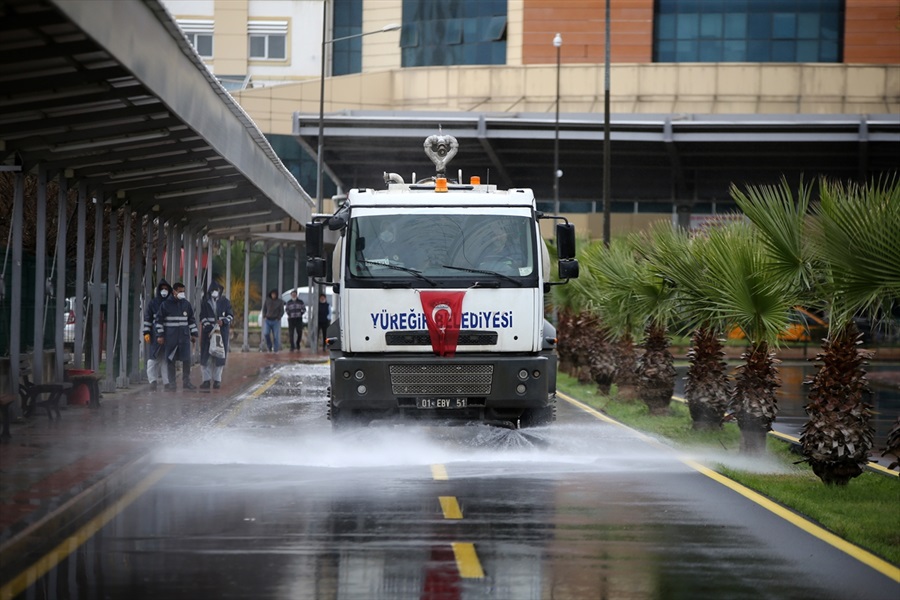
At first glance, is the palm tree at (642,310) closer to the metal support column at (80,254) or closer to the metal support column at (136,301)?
the metal support column at (80,254)

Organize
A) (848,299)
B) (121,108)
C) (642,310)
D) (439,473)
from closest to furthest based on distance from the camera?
1. (848,299)
2. (439,473)
3. (121,108)
4. (642,310)

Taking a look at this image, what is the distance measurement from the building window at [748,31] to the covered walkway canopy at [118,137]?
3944cm

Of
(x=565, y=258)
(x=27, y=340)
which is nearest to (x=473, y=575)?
(x=565, y=258)

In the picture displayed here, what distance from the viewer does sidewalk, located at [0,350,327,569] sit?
10945mm

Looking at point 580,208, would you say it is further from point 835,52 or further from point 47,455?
point 47,455

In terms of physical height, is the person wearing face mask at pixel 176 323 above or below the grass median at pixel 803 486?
above

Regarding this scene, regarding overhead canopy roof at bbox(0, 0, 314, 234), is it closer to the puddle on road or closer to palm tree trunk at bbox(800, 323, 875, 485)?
the puddle on road

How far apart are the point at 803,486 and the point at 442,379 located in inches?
177

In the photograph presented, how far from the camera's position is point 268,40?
3359 inches

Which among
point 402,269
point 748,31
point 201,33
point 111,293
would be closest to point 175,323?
point 111,293

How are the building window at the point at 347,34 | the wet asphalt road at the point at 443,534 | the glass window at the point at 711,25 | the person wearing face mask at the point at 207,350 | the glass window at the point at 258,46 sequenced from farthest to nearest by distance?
the glass window at the point at 258,46 → the building window at the point at 347,34 → the glass window at the point at 711,25 → the person wearing face mask at the point at 207,350 → the wet asphalt road at the point at 443,534

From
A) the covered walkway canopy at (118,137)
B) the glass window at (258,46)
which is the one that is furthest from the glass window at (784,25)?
the covered walkway canopy at (118,137)

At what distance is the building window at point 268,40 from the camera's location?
8494 cm

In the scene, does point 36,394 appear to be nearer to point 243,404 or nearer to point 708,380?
point 243,404
